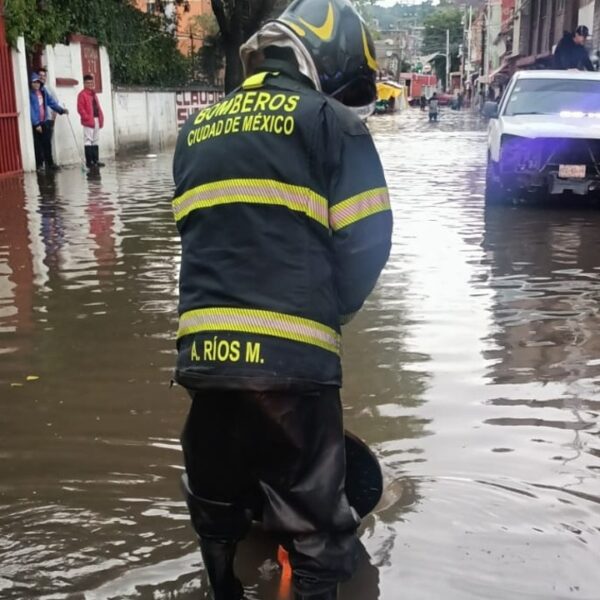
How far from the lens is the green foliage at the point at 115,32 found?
55.5ft

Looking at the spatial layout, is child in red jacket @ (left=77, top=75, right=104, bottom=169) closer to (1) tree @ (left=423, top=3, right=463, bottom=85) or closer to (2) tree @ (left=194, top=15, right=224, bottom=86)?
(2) tree @ (left=194, top=15, right=224, bottom=86)

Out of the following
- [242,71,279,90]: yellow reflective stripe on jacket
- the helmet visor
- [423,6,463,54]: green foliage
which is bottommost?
the helmet visor

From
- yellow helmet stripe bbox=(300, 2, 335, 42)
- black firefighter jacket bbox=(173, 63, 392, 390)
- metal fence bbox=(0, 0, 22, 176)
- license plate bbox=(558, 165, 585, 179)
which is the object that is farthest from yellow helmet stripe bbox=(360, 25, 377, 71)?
metal fence bbox=(0, 0, 22, 176)

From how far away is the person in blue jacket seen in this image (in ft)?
55.2

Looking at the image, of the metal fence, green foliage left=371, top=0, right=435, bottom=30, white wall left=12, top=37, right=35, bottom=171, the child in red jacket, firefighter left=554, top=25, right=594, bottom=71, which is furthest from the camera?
green foliage left=371, top=0, right=435, bottom=30

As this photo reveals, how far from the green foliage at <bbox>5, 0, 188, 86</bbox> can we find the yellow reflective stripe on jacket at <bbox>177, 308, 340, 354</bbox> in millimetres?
15297

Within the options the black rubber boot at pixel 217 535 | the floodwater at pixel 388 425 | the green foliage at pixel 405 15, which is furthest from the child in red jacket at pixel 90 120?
the green foliage at pixel 405 15

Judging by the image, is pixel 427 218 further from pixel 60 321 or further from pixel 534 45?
pixel 534 45

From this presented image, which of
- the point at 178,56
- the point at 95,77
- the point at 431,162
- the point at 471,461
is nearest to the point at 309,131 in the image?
the point at 471,461

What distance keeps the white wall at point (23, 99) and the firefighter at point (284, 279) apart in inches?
599

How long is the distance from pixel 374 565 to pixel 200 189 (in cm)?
145

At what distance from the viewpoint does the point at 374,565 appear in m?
2.99

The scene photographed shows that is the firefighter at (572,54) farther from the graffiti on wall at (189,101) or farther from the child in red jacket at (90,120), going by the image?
the graffiti on wall at (189,101)

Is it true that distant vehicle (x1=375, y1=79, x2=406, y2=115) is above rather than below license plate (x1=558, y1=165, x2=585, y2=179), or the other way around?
below
